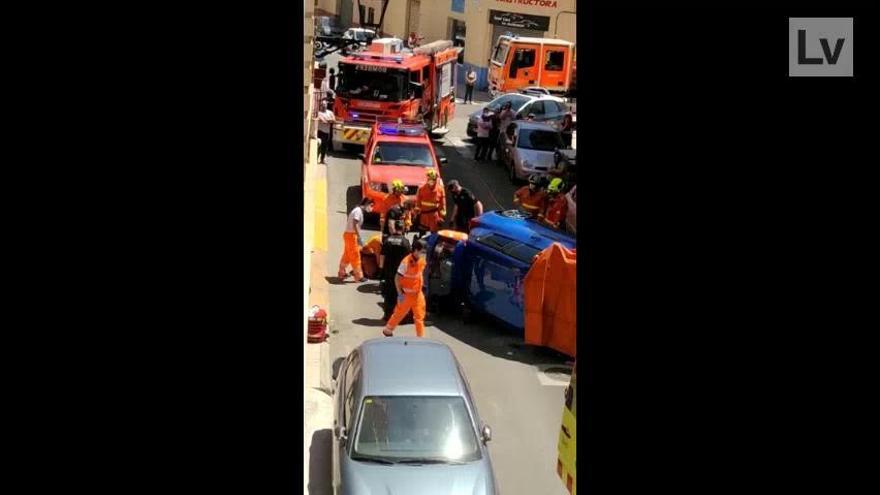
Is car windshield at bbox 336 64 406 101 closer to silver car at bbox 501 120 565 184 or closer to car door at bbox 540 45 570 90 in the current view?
silver car at bbox 501 120 565 184

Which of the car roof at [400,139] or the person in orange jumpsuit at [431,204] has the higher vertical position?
the car roof at [400,139]

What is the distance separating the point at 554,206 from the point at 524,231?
4.13 metres

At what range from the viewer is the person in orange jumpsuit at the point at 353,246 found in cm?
1647

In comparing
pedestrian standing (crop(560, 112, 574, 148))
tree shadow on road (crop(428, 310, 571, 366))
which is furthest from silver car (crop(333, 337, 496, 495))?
pedestrian standing (crop(560, 112, 574, 148))

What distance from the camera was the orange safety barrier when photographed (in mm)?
13359

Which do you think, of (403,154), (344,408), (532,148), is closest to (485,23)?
(532,148)

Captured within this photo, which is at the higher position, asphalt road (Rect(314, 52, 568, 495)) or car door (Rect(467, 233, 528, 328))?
car door (Rect(467, 233, 528, 328))

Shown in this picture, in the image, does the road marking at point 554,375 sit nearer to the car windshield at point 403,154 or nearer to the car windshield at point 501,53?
the car windshield at point 403,154

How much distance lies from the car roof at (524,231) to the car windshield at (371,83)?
523 inches

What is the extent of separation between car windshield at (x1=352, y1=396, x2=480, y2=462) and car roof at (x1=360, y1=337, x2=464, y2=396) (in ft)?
0.38

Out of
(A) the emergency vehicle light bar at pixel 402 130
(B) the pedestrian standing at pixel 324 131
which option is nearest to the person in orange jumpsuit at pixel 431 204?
(A) the emergency vehicle light bar at pixel 402 130

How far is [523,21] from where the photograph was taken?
1715 inches
